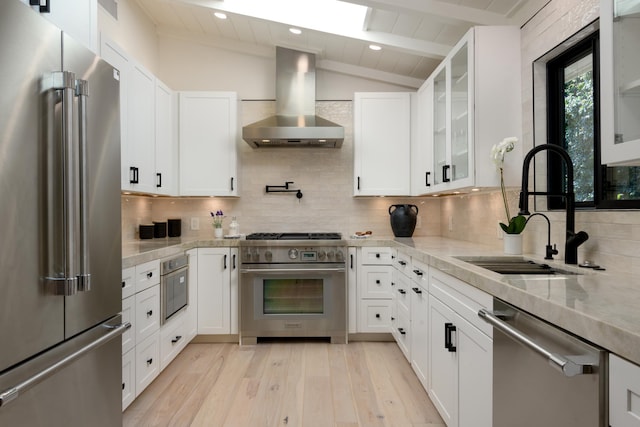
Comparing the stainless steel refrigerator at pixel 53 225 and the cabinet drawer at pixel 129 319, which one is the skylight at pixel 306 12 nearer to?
the stainless steel refrigerator at pixel 53 225

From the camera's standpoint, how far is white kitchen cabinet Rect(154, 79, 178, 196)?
125 inches

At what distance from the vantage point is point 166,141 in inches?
133

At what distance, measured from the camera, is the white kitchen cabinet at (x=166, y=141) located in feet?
10.4

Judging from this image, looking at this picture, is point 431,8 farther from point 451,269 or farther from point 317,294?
point 317,294

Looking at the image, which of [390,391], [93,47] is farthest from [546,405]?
[93,47]

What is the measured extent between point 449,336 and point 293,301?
174cm

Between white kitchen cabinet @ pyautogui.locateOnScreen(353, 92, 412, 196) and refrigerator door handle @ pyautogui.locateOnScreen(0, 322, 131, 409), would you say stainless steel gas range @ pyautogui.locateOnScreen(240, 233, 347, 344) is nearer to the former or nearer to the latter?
white kitchen cabinet @ pyautogui.locateOnScreen(353, 92, 412, 196)

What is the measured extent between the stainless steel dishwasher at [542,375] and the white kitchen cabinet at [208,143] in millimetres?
2811

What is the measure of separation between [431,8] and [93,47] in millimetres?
2007

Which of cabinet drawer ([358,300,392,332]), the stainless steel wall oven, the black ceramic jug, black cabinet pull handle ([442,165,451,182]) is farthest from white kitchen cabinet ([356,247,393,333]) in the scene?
the stainless steel wall oven

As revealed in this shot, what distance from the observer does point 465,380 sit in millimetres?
1655

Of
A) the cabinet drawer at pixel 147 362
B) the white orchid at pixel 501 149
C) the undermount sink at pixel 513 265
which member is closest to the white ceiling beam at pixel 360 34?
the white orchid at pixel 501 149

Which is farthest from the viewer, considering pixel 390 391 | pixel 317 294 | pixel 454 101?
pixel 317 294

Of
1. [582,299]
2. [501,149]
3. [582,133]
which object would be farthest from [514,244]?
[582,299]
